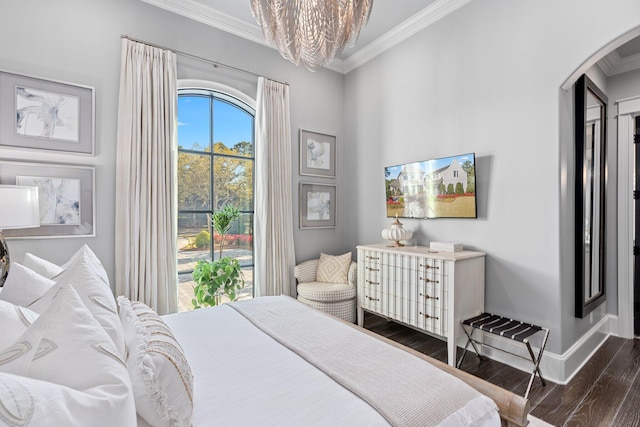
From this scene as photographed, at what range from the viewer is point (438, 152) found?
3236 mm

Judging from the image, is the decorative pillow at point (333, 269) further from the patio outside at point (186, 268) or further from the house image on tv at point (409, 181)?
the patio outside at point (186, 268)

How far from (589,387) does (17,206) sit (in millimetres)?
A: 4074

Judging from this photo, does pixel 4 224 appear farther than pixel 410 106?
No

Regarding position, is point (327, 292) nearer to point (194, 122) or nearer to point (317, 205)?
point (317, 205)

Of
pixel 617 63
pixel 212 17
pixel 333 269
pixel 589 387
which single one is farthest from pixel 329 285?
pixel 617 63

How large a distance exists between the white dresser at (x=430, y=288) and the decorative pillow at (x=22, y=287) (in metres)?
2.50

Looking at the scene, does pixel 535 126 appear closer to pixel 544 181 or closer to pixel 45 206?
pixel 544 181

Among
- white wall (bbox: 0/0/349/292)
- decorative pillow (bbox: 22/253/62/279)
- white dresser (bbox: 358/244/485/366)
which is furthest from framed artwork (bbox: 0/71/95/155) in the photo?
white dresser (bbox: 358/244/485/366)

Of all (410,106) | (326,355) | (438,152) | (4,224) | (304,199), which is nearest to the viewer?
(326,355)

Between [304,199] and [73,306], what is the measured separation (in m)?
3.27

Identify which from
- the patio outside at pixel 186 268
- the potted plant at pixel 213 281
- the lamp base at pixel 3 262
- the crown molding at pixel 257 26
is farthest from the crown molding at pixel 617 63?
the lamp base at pixel 3 262

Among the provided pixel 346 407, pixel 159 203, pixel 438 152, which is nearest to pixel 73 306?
pixel 346 407

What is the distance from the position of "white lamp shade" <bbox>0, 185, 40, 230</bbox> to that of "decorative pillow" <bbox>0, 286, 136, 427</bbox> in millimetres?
1585

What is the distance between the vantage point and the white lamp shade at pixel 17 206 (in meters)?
1.89
